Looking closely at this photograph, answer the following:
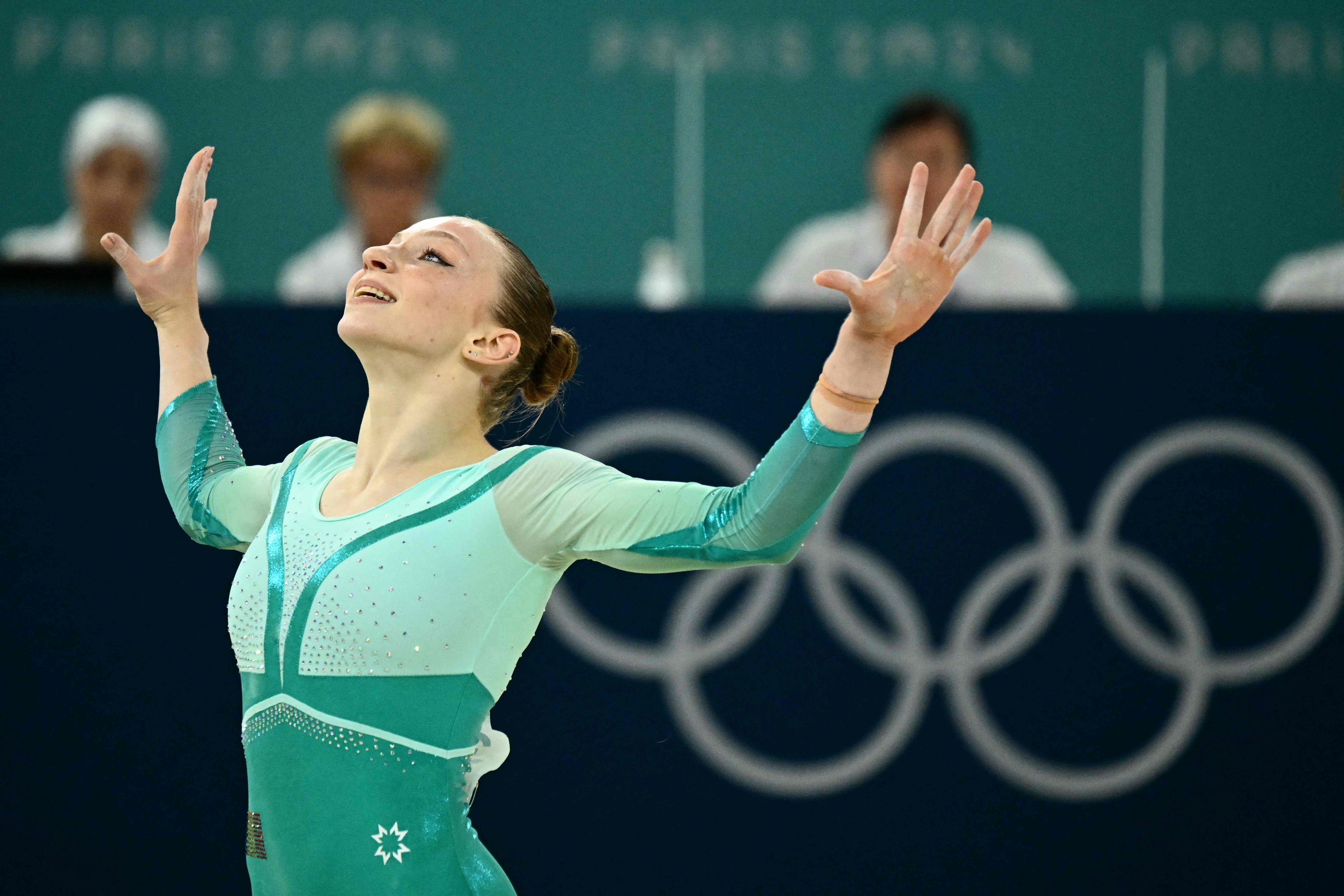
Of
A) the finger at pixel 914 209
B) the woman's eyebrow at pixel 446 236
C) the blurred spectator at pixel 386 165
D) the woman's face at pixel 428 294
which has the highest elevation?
the blurred spectator at pixel 386 165

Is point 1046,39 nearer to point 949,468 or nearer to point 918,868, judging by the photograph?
point 949,468

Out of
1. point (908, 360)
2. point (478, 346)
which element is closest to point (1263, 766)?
point (908, 360)

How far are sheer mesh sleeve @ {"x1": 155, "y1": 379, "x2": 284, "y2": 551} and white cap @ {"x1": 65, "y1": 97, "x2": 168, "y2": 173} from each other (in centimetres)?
357

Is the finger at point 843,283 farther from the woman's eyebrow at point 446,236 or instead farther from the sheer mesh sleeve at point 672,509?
the woman's eyebrow at point 446,236

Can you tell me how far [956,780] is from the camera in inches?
173

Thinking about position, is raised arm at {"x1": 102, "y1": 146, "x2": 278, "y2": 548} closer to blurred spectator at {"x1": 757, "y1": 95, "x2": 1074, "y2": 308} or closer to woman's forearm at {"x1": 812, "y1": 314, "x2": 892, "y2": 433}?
woman's forearm at {"x1": 812, "y1": 314, "x2": 892, "y2": 433}

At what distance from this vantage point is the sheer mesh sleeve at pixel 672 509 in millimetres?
2145

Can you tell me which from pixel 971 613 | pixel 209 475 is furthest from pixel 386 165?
pixel 209 475

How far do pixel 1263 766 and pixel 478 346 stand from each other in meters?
3.10

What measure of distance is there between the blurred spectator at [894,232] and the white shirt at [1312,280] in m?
0.82

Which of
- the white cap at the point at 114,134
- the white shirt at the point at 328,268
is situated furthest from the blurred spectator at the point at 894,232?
the white cap at the point at 114,134

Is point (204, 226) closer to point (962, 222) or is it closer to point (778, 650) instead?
point (962, 222)

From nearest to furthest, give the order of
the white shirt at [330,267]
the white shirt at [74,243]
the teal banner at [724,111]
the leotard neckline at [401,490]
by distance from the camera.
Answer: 1. the leotard neckline at [401,490]
2. the white shirt at [330,267]
3. the white shirt at [74,243]
4. the teal banner at [724,111]

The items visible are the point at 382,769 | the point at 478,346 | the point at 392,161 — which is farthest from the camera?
the point at 392,161
